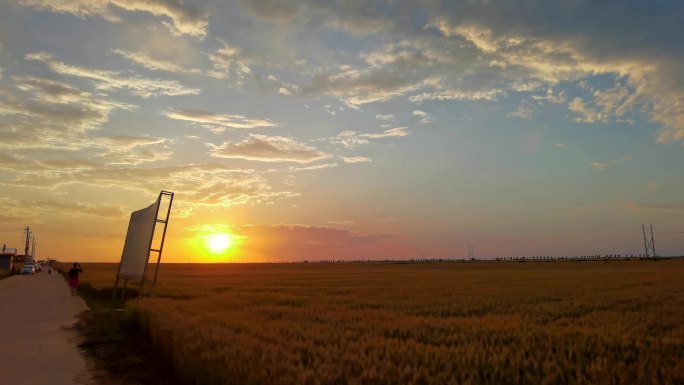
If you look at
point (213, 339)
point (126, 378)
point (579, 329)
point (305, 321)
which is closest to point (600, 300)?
point (579, 329)

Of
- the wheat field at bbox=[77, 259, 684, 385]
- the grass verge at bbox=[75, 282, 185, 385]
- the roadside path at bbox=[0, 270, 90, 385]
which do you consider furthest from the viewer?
the grass verge at bbox=[75, 282, 185, 385]

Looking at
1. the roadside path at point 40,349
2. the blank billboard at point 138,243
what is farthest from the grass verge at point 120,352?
the blank billboard at point 138,243

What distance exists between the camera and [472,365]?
362 inches

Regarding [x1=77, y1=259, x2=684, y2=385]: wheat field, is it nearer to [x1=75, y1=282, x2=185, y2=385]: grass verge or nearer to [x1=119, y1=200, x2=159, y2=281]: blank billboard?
[x1=75, y1=282, x2=185, y2=385]: grass verge

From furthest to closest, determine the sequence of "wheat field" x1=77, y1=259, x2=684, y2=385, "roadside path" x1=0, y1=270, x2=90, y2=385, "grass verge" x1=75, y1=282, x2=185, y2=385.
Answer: "grass verge" x1=75, y1=282, x2=185, y2=385
"roadside path" x1=0, y1=270, x2=90, y2=385
"wheat field" x1=77, y1=259, x2=684, y2=385

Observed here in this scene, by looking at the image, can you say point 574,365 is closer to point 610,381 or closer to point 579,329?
point 610,381

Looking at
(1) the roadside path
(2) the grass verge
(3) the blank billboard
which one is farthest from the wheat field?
(3) the blank billboard

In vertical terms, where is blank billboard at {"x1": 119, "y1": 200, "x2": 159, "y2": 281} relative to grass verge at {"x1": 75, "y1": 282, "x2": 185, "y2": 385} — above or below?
above

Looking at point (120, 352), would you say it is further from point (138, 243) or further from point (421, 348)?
point (138, 243)

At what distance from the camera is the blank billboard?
23.5 meters

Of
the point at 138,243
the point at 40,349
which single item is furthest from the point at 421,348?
the point at 138,243

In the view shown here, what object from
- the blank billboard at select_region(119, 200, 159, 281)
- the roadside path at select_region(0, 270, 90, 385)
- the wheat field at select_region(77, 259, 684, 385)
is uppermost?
the blank billboard at select_region(119, 200, 159, 281)

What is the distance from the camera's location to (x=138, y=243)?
25859mm

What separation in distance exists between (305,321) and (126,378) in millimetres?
6819
